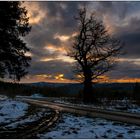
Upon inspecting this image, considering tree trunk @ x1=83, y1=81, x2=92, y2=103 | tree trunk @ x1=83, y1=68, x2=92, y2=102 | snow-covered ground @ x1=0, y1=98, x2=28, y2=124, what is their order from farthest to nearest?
tree trunk @ x1=83, y1=81, x2=92, y2=103, tree trunk @ x1=83, y1=68, x2=92, y2=102, snow-covered ground @ x1=0, y1=98, x2=28, y2=124

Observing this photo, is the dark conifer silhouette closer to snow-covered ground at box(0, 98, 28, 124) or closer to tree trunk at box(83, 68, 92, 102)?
snow-covered ground at box(0, 98, 28, 124)

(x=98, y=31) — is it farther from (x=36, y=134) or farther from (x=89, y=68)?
(x=36, y=134)

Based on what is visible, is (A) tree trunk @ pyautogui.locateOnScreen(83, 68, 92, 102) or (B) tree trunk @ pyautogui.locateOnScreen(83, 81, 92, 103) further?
(B) tree trunk @ pyautogui.locateOnScreen(83, 81, 92, 103)

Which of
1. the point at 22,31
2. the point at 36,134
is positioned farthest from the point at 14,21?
the point at 36,134

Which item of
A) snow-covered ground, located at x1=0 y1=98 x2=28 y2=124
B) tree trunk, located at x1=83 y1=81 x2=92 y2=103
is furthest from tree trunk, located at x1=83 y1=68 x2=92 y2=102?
snow-covered ground, located at x1=0 y1=98 x2=28 y2=124

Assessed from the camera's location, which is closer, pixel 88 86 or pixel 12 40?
pixel 12 40

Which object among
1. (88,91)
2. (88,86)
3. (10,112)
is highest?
(88,86)

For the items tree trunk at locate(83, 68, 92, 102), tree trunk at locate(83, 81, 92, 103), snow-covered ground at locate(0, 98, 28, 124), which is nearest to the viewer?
snow-covered ground at locate(0, 98, 28, 124)

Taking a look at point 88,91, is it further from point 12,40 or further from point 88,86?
point 12,40

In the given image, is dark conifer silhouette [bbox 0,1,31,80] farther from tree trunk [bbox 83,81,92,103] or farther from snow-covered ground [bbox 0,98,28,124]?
tree trunk [bbox 83,81,92,103]

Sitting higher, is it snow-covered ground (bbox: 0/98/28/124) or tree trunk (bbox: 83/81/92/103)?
tree trunk (bbox: 83/81/92/103)

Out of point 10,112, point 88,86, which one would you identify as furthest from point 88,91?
point 10,112

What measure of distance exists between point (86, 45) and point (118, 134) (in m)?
26.7

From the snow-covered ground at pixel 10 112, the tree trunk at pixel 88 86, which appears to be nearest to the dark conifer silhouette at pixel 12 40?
the snow-covered ground at pixel 10 112
